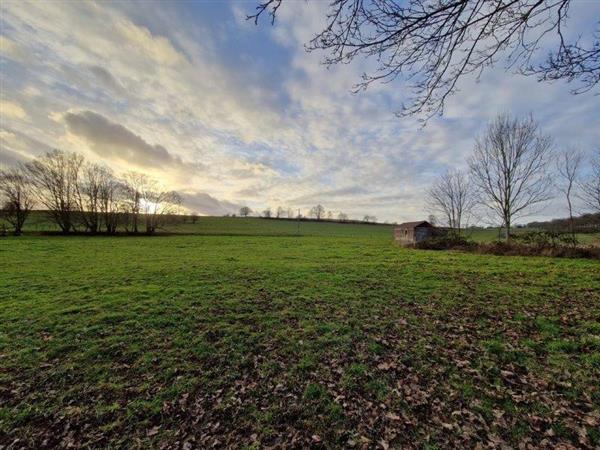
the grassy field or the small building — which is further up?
the small building

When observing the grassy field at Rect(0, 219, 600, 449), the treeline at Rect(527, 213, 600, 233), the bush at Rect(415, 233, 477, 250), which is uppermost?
the treeline at Rect(527, 213, 600, 233)

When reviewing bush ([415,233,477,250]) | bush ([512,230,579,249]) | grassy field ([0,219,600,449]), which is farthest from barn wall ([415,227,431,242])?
grassy field ([0,219,600,449])

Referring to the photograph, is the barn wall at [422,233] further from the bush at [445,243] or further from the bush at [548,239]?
the bush at [548,239]

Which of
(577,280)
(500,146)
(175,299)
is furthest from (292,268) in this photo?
(500,146)

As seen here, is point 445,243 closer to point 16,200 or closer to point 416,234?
point 416,234

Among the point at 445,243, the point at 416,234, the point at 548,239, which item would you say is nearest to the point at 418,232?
the point at 416,234

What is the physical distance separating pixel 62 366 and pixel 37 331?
7.57ft

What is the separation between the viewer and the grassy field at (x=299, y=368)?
11.0 feet

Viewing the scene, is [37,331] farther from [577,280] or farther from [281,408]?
[577,280]

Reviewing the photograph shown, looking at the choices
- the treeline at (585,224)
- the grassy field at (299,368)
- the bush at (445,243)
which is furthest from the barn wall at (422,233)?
the grassy field at (299,368)

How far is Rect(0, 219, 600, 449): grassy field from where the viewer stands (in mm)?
3344

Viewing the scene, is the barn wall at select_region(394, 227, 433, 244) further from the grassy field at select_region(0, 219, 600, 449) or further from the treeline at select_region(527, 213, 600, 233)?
the grassy field at select_region(0, 219, 600, 449)

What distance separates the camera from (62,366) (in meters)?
4.77

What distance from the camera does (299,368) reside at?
15.5 ft
